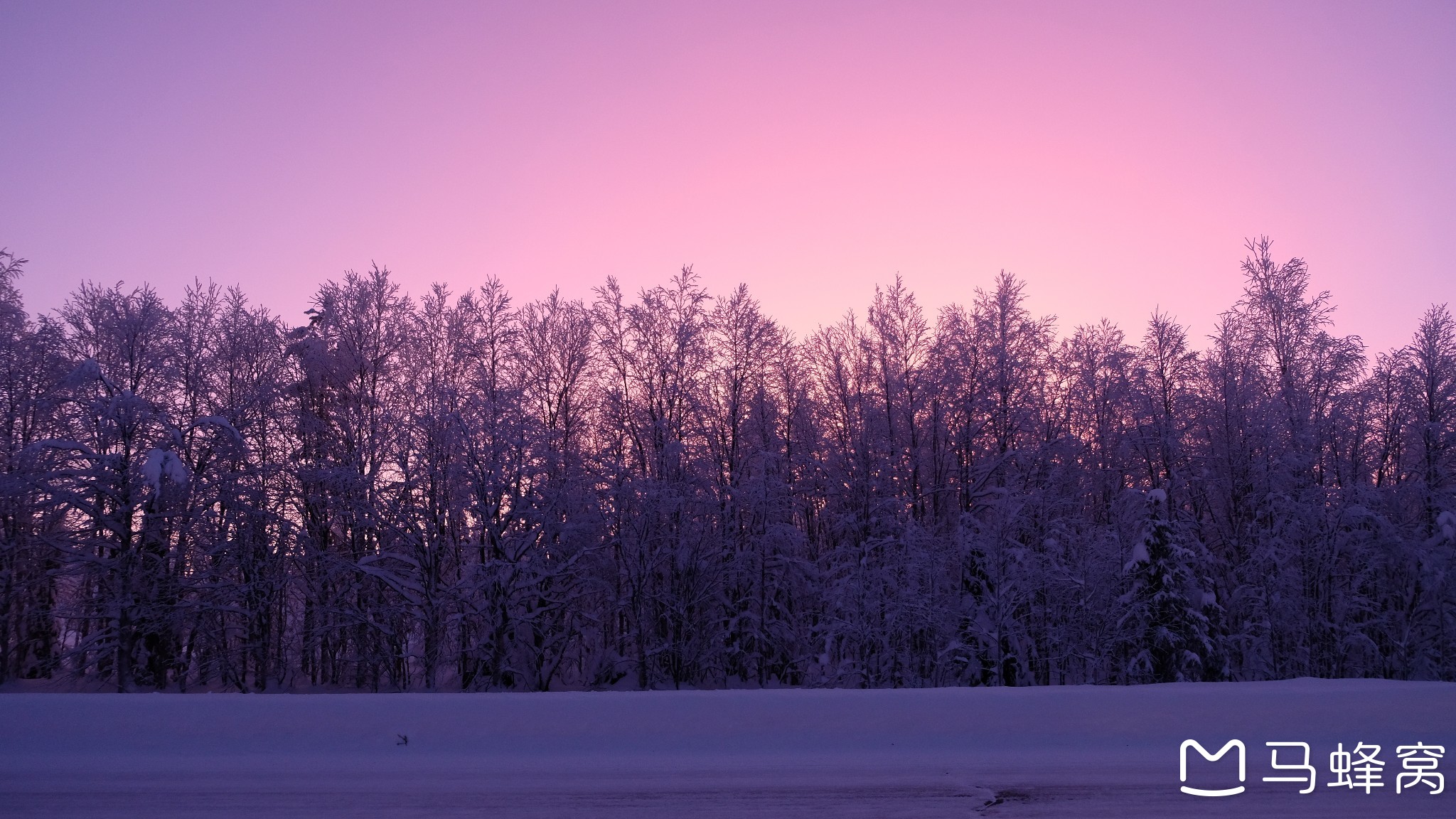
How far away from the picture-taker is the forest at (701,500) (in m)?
24.7

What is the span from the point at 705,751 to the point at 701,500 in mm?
19411

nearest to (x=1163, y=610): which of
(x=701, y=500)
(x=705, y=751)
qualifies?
(x=701, y=500)

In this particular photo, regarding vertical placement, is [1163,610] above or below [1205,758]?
below

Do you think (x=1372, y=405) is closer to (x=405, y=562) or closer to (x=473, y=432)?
(x=473, y=432)

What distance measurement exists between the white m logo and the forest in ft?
47.5

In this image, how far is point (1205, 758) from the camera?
8359 mm

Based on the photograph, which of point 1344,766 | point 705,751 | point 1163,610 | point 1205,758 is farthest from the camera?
point 1163,610

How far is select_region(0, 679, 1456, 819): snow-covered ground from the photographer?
6984 mm

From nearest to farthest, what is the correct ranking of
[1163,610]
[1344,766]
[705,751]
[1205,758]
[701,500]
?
[1344,766], [1205,758], [705,751], [1163,610], [701,500]

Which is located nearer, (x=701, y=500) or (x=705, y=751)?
(x=705, y=751)

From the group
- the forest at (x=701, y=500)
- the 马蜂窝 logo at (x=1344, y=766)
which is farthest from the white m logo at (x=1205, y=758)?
the forest at (x=701, y=500)

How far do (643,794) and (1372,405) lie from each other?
33.9m

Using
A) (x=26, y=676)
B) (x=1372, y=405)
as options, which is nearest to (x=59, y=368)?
(x=26, y=676)

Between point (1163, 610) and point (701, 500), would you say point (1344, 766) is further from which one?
point (701, 500)
